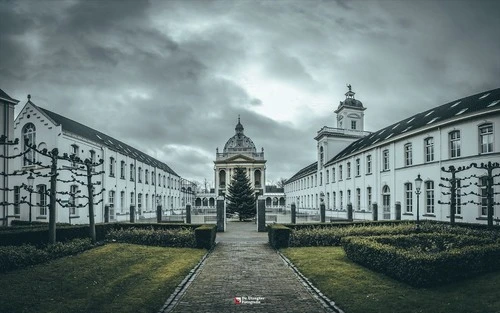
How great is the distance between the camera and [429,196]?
26141mm

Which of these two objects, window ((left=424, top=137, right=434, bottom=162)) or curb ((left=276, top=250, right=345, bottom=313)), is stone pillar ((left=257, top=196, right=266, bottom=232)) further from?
curb ((left=276, top=250, right=345, bottom=313))

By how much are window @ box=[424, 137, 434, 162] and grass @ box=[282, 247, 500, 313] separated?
1734 centimetres

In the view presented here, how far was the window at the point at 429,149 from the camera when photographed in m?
26.3

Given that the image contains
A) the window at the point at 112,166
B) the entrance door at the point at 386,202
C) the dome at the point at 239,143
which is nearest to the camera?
the entrance door at the point at 386,202

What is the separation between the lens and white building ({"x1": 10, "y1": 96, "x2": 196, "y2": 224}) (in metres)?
27.0

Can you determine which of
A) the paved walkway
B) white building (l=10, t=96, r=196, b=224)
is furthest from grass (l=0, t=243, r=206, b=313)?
white building (l=10, t=96, r=196, b=224)

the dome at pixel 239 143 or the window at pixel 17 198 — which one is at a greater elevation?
the dome at pixel 239 143

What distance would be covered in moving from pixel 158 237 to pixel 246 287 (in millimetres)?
9141

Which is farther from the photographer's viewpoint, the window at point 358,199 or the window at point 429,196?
the window at point 358,199

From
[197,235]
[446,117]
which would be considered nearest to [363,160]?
[446,117]

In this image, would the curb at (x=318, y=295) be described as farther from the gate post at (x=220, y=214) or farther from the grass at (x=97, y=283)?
the gate post at (x=220, y=214)

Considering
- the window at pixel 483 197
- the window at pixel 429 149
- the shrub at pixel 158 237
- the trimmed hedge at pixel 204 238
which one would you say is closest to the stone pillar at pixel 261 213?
the shrub at pixel 158 237

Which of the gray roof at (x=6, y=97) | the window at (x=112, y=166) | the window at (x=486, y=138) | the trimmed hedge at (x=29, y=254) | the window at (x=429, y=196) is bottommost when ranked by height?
the trimmed hedge at (x=29, y=254)

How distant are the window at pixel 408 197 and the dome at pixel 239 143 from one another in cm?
6780
